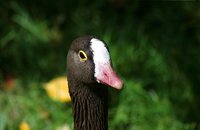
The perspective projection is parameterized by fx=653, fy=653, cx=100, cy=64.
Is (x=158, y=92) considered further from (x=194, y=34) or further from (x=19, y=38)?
(x=19, y=38)

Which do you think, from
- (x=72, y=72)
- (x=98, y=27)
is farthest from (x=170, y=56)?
(x=72, y=72)

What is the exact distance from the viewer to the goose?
10.4 feet

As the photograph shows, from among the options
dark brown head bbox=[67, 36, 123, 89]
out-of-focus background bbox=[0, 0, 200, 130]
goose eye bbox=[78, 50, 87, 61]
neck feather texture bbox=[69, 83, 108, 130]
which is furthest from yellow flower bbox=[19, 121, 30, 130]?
goose eye bbox=[78, 50, 87, 61]

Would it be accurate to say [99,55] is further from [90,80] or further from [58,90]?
[58,90]

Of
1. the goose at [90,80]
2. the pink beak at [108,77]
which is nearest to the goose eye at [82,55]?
the goose at [90,80]

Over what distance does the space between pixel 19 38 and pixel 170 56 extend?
1154mm

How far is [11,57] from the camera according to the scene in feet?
16.1

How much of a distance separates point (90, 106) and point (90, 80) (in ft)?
0.73

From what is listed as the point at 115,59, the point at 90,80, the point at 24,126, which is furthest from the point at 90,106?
the point at 115,59

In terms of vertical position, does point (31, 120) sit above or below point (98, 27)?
below

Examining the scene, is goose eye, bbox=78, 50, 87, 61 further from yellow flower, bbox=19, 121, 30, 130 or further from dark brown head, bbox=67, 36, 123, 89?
yellow flower, bbox=19, 121, 30, 130

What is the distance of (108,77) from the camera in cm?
312

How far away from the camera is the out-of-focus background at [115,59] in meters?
4.32

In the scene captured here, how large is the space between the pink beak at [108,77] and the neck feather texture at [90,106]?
0.18m
